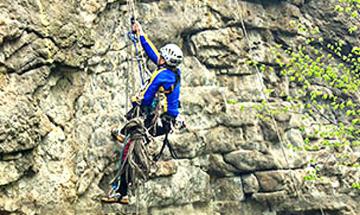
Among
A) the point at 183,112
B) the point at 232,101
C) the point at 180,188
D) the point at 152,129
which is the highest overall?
the point at 232,101

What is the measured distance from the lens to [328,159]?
11648mm

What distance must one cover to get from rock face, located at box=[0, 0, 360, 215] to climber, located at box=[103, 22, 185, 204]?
1.50 feet

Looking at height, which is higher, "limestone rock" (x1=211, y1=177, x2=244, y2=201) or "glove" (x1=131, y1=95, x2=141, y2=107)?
"glove" (x1=131, y1=95, x2=141, y2=107)

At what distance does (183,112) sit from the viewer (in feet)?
34.7

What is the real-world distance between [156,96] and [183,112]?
331 centimetres

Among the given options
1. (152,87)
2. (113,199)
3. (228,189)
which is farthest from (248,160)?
(113,199)

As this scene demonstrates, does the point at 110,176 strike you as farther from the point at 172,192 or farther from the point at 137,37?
the point at 137,37

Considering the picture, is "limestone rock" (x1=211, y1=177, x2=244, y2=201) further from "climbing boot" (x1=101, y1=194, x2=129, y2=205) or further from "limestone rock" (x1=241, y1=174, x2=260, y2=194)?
"climbing boot" (x1=101, y1=194, x2=129, y2=205)

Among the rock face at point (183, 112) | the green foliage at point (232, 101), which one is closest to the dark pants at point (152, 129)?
the rock face at point (183, 112)

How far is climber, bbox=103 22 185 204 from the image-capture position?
7.27 meters

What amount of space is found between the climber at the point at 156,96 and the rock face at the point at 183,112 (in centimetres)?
46

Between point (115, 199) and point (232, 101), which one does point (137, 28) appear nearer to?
point (115, 199)

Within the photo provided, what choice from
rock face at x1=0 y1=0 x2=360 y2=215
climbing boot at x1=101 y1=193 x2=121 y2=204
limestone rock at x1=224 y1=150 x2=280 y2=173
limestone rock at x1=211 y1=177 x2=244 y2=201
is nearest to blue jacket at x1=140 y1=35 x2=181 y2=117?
rock face at x1=0 y1=0 x2=360 y2=215

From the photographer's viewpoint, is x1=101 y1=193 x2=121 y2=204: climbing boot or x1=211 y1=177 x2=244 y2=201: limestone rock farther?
x1=211 y1=177 x2=244 y2=201: limestone rock
